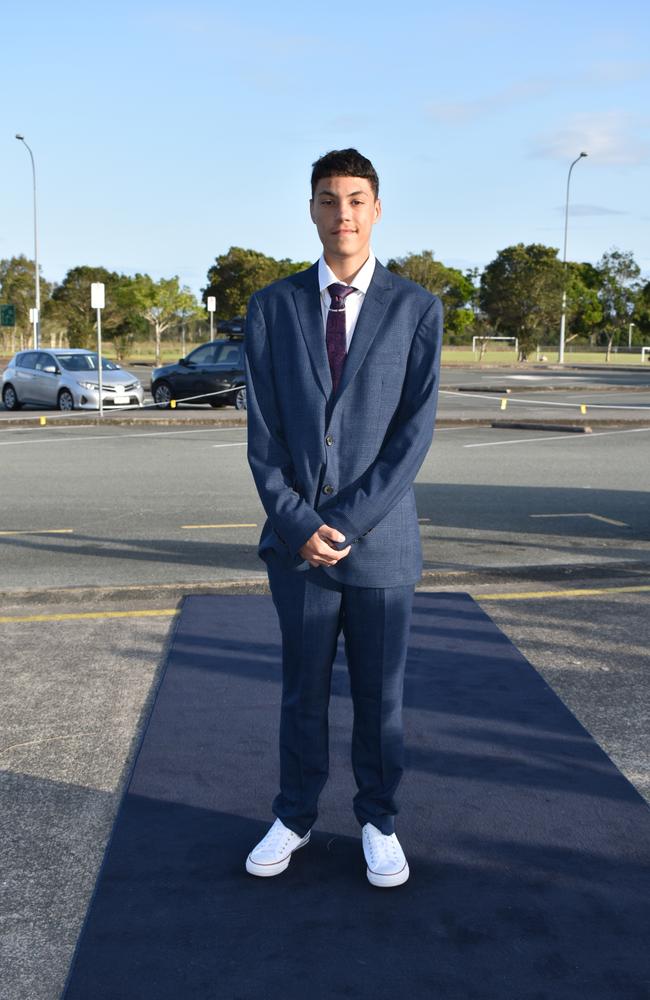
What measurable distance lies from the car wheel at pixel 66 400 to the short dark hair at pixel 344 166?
796 inches

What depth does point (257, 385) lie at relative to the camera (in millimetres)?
3033

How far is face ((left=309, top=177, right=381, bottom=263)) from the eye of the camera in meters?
2.92

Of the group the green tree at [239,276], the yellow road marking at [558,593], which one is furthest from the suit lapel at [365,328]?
the green tree at [239,276]

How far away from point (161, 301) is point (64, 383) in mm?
42407

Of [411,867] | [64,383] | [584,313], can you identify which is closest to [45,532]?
[411,867]

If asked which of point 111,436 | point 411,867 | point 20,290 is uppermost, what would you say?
point 20,290

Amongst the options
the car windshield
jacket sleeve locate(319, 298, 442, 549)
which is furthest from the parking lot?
the car windshield

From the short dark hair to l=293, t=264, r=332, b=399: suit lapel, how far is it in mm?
279

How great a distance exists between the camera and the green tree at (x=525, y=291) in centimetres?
5547

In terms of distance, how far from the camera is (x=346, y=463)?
9.73 ft

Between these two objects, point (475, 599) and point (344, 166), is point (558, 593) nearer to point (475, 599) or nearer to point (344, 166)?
point (475, 599)

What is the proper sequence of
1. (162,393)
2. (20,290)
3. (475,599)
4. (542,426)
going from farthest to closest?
(20,290), (162,393), (542,426), (475,599)

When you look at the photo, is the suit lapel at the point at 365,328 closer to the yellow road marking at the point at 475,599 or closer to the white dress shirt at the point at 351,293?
the white dress shirt at the point at 351,293

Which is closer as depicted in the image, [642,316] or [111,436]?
[111,436]
